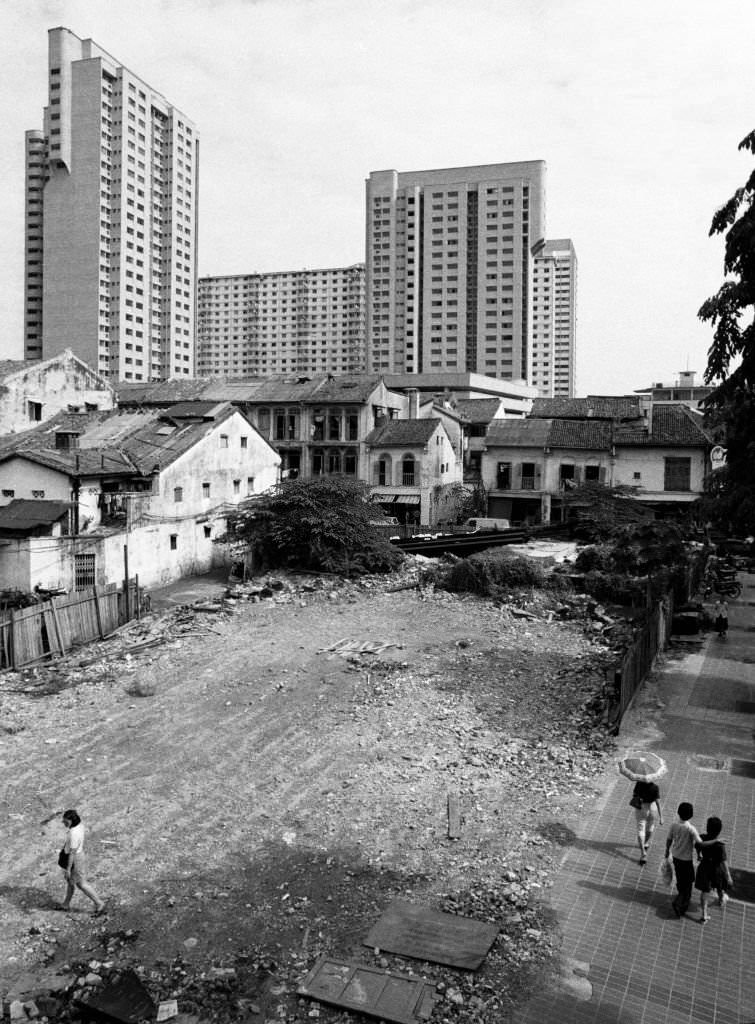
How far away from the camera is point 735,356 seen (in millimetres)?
15250

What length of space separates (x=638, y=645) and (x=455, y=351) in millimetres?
101739

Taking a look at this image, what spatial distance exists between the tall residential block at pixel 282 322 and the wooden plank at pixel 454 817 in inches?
4912

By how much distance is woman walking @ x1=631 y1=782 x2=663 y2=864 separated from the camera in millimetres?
9612

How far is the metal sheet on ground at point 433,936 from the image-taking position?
25.1 feet

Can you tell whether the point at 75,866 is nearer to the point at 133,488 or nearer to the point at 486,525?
the point at 133,488

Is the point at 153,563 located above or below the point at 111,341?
below

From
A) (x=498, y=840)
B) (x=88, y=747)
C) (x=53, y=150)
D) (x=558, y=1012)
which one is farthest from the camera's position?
(x=53, y=150)

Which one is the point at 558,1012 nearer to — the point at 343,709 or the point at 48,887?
the point at 48,887

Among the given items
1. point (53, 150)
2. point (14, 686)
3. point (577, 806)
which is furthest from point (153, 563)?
point (53, 150)

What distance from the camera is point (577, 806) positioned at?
1112 centimetres

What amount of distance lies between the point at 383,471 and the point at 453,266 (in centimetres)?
7711

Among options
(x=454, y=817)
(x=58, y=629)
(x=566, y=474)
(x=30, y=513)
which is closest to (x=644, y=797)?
(x=454, y=817)

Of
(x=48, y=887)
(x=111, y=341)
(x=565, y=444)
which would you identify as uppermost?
(x=111, y=341)

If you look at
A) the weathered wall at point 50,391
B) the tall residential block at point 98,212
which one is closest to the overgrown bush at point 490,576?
the weathered wall at point 50,391
